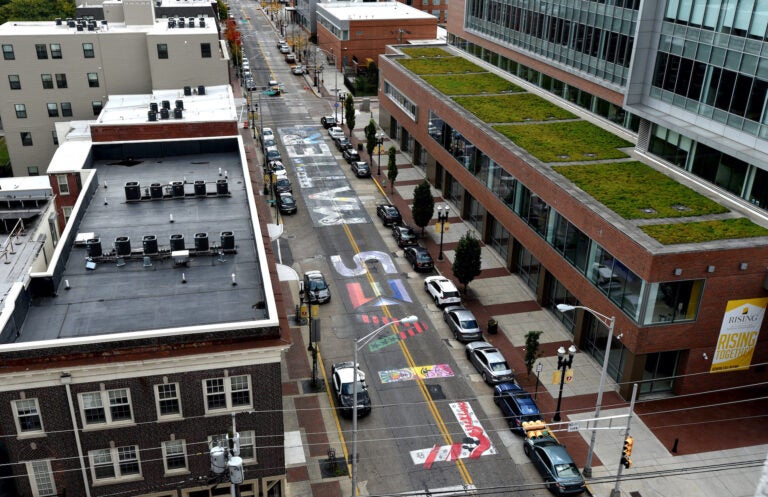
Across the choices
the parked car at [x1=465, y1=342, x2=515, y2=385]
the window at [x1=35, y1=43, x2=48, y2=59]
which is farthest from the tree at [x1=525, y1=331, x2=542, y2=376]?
the window at [x1=35, y1=43, x2=48, y2=59]

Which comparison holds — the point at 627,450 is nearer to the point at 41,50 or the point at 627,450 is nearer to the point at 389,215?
the point at 389,215

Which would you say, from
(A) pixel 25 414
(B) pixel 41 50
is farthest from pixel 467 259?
(B) pixel 41 50

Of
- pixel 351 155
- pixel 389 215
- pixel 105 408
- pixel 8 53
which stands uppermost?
pixel 8 53

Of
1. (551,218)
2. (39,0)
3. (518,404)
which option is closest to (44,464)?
(518,404)

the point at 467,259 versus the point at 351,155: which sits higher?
the point at 467,259

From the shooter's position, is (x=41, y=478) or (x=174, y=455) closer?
(x=41, y=478)

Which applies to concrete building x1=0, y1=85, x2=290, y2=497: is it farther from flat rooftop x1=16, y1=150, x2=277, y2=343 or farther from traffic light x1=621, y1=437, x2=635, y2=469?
traffic light x1=621, y1=437, x2=635, y2=469
